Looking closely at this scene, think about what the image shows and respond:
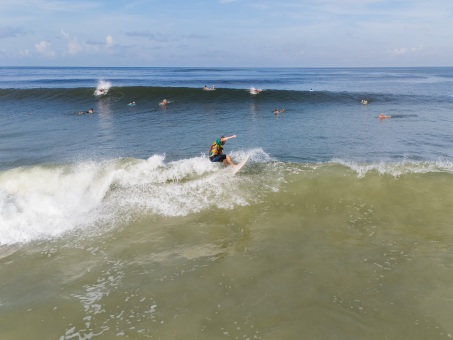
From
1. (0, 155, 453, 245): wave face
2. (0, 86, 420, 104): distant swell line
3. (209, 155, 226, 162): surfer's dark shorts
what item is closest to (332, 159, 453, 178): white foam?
(0, 155, 453, 245): wave face

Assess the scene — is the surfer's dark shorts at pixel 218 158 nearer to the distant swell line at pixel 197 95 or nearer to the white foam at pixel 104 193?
the white foam at pixel 104 193

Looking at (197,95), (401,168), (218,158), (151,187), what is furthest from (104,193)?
(197,95)

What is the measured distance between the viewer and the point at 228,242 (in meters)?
9.81

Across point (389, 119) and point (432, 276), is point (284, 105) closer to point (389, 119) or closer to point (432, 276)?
point (389, 119)

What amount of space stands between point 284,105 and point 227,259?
31.3 metres

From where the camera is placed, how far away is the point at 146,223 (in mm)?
11109

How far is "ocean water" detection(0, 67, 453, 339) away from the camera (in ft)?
22.5

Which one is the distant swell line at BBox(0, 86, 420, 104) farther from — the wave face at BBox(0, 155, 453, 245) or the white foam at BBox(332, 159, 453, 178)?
the wave face at BBox(0, 155, 453, 245)

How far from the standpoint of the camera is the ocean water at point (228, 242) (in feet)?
22.5

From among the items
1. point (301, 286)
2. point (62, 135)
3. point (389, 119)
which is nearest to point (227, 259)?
point (301, 286)

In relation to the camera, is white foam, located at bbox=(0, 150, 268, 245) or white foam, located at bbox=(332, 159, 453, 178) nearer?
white foam, located at bbox=(0, 150, 268, 245)

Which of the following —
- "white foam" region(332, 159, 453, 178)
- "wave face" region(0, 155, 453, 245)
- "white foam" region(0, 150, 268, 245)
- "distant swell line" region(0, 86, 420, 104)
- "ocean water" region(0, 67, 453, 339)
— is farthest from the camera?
"distant swell line" region(0, 86, 420, 104)

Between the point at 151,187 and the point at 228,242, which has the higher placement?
the point at 151,187

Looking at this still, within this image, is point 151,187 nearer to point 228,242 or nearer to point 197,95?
point 228,242
